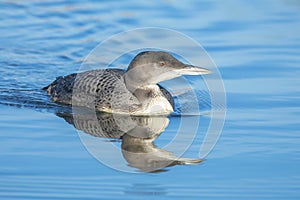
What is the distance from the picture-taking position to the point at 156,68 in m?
9.37

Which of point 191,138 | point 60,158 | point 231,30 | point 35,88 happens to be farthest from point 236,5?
point 60,158

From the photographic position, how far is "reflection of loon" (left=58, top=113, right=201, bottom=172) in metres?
7.73

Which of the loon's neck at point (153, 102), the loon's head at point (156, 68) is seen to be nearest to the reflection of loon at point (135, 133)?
the loon's neck at point (153, 102)

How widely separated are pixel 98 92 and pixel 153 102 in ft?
2.59

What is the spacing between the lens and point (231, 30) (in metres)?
13.0

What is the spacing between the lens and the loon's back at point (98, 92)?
9734 millimetres

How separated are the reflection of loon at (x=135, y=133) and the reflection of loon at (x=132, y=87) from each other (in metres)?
0.14

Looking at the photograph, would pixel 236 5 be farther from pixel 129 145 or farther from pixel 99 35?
pixel 129 145

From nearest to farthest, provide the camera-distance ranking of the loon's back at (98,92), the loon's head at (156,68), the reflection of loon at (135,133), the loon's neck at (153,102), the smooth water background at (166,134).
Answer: the smooth water background at (166,134)
the reflection of loon at (135,133)
the loon's head at (156,68)
the loon's neck at (153,102)
the loon's back at (98,92)

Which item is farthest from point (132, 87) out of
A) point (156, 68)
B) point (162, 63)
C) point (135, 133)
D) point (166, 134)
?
point (166, 134)

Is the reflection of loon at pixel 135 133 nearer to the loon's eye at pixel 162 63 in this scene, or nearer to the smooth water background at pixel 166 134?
the smooth water background at pixel 166 134

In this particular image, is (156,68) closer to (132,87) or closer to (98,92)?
(132,87)

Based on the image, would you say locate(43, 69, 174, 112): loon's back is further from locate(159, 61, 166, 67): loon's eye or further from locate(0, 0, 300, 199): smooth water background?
locate(159, 61, 166, 67): loon's eye

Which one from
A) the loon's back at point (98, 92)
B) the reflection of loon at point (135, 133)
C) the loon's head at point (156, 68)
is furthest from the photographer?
the loon's back at point (98, 92)
